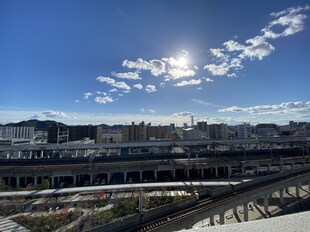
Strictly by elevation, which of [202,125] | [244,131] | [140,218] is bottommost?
[140,218]

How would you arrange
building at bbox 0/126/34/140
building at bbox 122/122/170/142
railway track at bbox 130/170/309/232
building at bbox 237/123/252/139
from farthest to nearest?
building at bbox 0/126/34/140, building at bbox 237/123/252/139, building at bbox 122/122/170/142, railway track at bbox 130/170/309/232

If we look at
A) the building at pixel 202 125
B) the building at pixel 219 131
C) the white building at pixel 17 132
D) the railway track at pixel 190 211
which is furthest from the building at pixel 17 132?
the railway track at pixel 190 211

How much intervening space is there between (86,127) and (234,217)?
5834 centimetres

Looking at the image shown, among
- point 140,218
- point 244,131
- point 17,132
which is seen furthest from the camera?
point 17,132

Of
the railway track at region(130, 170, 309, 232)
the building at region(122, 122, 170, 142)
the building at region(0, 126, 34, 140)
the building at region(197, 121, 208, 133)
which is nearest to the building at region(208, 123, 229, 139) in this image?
the building at region(197, 121, 208, 133)

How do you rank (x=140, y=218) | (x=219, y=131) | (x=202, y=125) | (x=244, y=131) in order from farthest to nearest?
(x=202, y=125) < (x=219, y=131) < (x=244, y=131) < (x=140, y=218)

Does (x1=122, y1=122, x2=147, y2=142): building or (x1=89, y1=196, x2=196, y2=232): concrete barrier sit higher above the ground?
(x1=122, y1=122, x2=147, y2=142): building

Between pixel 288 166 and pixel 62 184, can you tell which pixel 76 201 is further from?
pixel 288 166

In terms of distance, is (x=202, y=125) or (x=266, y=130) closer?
(x=266, y=130)

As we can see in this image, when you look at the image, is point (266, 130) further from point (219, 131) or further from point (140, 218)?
point (140, 218)

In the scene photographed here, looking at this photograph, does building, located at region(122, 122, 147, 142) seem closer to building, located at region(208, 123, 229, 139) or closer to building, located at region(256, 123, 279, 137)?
building, located at region(208, 123, 229, 139)

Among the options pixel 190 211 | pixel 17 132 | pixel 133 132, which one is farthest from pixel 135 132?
pixel 190 211

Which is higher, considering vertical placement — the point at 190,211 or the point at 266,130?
the point at 266,130

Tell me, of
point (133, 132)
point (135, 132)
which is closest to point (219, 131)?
point (135, 132)
